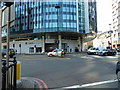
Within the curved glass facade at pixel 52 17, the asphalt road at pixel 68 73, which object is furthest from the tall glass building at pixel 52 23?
the asphalt road at pixel 68 73

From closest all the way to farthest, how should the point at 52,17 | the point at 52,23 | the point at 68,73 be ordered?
the point at 68,73, the point at 52,23, the point at 52,17

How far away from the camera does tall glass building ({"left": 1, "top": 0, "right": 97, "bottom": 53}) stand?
42.2 metres

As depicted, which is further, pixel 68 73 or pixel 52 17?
pixel 52 17

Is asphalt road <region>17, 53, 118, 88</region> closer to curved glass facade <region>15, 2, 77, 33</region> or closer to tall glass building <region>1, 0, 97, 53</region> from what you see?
tall glass building <region>1, 0, 97, 53</region>

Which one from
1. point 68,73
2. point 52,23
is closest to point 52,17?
point 52,23

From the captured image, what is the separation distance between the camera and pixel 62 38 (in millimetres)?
47656

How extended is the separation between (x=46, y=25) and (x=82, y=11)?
16.2m

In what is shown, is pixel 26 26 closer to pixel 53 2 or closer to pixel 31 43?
pixel 31 43

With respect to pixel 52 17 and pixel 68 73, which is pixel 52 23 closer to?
pixel 52 17


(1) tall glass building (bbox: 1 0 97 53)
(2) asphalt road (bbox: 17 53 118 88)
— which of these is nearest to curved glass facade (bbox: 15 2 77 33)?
(1) tall glass building (bbox: 1 0 97 53)

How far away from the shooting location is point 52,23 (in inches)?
1657

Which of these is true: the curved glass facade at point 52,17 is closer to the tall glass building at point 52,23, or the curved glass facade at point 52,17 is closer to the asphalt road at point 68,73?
the tall glass building at point 52,23

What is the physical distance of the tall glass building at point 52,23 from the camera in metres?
42.2

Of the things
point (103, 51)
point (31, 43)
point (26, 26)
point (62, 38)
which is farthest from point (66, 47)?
point (103, 51)
